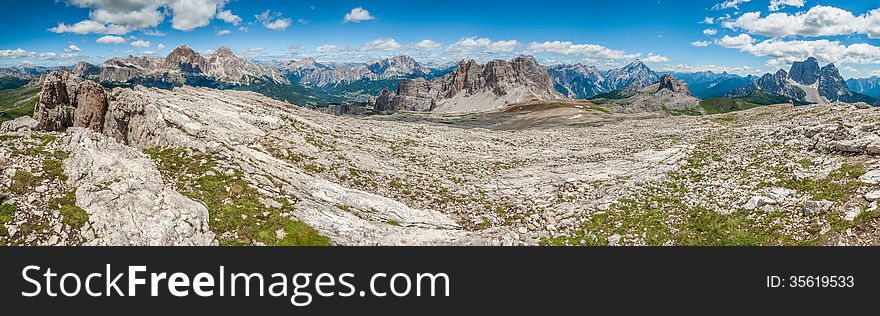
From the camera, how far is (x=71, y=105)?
167ft

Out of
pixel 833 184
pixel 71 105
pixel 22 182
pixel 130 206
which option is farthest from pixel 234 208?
pixel 71 105

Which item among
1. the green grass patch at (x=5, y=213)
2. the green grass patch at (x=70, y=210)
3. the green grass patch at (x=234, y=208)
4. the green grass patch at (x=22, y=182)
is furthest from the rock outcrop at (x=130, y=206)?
the green grass patch at (x=5, y=213)

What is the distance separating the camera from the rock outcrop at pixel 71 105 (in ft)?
155

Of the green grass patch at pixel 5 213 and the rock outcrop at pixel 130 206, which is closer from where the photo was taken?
the green grass patch at pixel 5 213

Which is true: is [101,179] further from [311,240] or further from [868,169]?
[868,169]

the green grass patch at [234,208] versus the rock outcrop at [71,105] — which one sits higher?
the rock outcrop at [71,105]

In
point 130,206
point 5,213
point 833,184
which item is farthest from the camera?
point 833,184

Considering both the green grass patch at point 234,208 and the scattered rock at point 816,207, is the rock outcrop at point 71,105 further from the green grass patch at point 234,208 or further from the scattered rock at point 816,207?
the scattered rock at point 816,207

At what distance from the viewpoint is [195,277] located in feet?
46.8

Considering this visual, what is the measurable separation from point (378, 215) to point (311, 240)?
17.1ft

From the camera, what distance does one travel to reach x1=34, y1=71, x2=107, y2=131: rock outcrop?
155 feet

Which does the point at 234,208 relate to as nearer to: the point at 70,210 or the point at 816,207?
the point at 70,210

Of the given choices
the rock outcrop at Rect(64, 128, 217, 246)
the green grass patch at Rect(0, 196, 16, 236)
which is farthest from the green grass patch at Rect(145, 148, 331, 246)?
the green grass patch at Rect(0, 196, 16, 236)

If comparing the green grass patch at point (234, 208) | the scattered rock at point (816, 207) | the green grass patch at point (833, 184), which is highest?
the green grass patch at point (833, 184)
